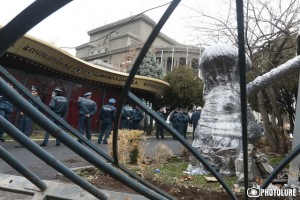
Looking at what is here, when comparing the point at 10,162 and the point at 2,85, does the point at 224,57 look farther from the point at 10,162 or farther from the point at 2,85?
the point at 2,85

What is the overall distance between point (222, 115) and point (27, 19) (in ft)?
16.8

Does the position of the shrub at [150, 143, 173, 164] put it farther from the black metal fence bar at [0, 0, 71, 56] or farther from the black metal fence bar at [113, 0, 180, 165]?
the black metal fence bar at [0, 0, 71, 56]

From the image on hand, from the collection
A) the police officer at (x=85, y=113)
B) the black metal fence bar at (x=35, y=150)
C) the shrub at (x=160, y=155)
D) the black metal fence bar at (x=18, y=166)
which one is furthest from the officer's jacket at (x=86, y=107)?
the black metal fence bar at (x=35, y=150)

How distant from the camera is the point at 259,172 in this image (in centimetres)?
471

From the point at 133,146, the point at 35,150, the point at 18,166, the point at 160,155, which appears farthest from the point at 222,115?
the point at 35,150

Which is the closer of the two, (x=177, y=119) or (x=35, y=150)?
(x=35, y=150)

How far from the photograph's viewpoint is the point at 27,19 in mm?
527

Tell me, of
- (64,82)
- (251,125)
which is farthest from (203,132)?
(64,82)

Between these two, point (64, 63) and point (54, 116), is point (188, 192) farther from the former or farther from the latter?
point (64, 63)

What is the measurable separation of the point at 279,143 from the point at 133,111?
5.73 m

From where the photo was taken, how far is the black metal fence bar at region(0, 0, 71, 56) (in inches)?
20.5

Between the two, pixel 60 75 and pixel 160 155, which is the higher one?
pixel 60 75

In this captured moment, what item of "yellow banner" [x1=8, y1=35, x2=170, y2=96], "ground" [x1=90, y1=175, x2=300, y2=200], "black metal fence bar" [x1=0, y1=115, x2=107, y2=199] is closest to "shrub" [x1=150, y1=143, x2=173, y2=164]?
"ground" [x1=90, y1=175, x2=300, y2=200]

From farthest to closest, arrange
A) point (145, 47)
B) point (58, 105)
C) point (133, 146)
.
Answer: point (58, 105) < point (133, 146) < point (145, 47)
